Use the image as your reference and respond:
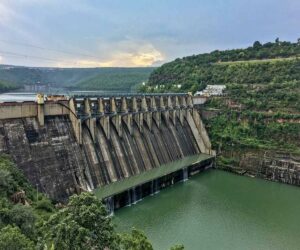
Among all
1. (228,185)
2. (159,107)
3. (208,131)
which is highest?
(159,107)

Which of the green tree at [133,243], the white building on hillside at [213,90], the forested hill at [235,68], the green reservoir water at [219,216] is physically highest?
the forested hill at [235,68]

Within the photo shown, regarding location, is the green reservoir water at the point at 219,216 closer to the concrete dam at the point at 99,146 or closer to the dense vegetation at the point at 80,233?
the concrete dam at the point at 99,146

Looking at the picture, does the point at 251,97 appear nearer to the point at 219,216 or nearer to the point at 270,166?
the point at 270,166

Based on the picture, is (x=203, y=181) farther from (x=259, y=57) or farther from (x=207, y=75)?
(x=259, y=57)

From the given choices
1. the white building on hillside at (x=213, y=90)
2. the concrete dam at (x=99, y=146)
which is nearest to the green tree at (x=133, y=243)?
the concrete dam at (x=99, y=146)

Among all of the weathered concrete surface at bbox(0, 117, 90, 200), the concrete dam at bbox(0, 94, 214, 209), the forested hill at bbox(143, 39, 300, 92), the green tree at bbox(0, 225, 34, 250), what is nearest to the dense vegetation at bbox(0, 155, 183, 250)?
the green tree at bbox(0, 225, 34, 250)

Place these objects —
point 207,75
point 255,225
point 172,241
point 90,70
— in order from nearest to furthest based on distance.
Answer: point 172,241 → point 255,225 → point 207,75 → point 90,70

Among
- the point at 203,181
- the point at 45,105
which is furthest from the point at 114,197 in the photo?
the point at 203,181
